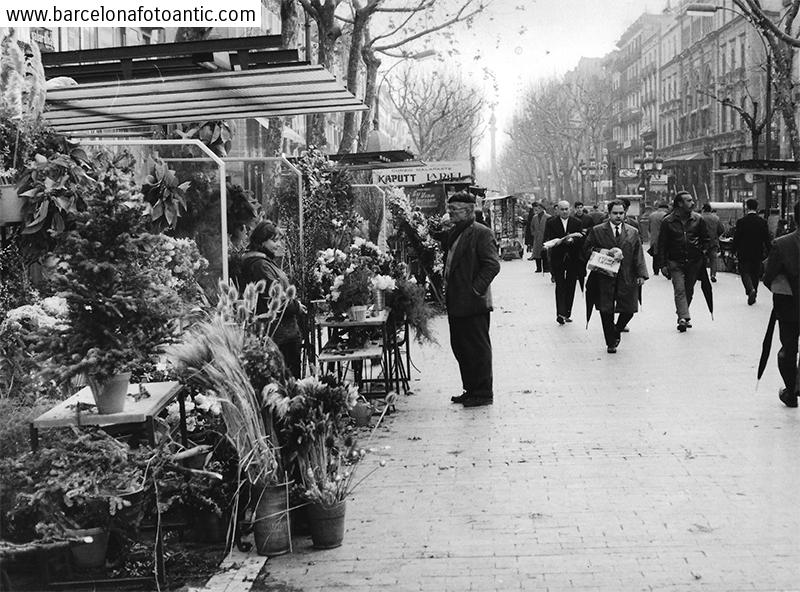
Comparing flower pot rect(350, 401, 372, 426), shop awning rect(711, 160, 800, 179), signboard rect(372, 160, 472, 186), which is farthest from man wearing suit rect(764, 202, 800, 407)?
signboard rect(372, 160, 472, 186)

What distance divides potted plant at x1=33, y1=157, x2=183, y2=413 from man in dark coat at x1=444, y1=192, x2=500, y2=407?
5.06 m

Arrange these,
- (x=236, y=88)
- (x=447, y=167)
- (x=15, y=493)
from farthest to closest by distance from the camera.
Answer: (x=447, y=167), (x=236, y=88), (x=15, y=493)

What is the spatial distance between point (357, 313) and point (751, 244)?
41.4ft

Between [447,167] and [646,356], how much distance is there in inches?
585

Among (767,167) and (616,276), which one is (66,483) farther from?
(767,167)

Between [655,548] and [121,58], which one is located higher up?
[121,58]

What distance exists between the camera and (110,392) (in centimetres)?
550

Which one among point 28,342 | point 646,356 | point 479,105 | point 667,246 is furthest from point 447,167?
point 479,105

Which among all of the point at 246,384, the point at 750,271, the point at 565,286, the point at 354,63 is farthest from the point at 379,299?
the point at 354,63

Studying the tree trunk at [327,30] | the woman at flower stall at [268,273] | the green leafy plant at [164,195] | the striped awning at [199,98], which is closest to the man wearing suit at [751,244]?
the tree trunk at [327,30]

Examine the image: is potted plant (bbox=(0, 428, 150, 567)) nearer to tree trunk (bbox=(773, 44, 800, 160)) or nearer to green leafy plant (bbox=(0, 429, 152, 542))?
green leafy plant (bbox=(0, 429, 152, 542))

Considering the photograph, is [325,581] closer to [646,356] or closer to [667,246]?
[646,356]

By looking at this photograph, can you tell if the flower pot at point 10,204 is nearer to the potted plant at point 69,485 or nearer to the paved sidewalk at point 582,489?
the potted plant at point 69,485

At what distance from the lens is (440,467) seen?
805cm
